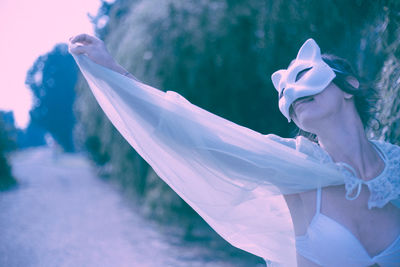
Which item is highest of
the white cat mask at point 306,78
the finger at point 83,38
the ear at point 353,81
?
the finger at point 83,38

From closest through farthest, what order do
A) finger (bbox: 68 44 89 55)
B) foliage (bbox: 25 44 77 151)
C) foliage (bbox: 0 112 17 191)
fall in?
finger (bbox: 68 44 89 55) < foliage (bbox: 0 112 17 191) < foliage (bbox: 25 44 77 151)

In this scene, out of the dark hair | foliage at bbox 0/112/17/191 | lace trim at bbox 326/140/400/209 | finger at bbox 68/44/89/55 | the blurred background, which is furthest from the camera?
foliage at bbox 0/112/17/191

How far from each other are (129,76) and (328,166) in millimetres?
915

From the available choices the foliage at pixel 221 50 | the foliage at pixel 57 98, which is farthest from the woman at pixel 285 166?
the foliage at pixel 57 98

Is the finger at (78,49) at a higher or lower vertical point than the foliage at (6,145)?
higher

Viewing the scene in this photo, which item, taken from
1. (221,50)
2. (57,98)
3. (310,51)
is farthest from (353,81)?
(57,98)

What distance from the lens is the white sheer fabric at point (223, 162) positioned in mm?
1324

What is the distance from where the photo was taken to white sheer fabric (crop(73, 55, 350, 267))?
1.32 m

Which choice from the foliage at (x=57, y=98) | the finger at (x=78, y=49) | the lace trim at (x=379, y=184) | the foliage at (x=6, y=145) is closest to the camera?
the lace trim at (x=379, y=184)

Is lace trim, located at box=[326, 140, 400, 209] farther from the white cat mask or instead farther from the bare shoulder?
the white cat mask

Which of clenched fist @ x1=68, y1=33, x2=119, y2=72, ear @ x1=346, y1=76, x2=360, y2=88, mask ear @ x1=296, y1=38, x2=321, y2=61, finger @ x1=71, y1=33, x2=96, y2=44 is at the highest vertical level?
finger @ x1=71, y1=33, x2=96, y2=44

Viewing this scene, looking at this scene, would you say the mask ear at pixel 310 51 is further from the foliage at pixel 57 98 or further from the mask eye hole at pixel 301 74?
the foliage at pixel 57 98

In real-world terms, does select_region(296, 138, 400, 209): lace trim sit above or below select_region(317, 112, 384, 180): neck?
below

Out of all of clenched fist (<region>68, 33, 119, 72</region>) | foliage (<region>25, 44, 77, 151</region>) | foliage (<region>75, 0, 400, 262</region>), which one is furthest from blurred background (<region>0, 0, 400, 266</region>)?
foliage (<region>25, 44, 77, 151</region>)
